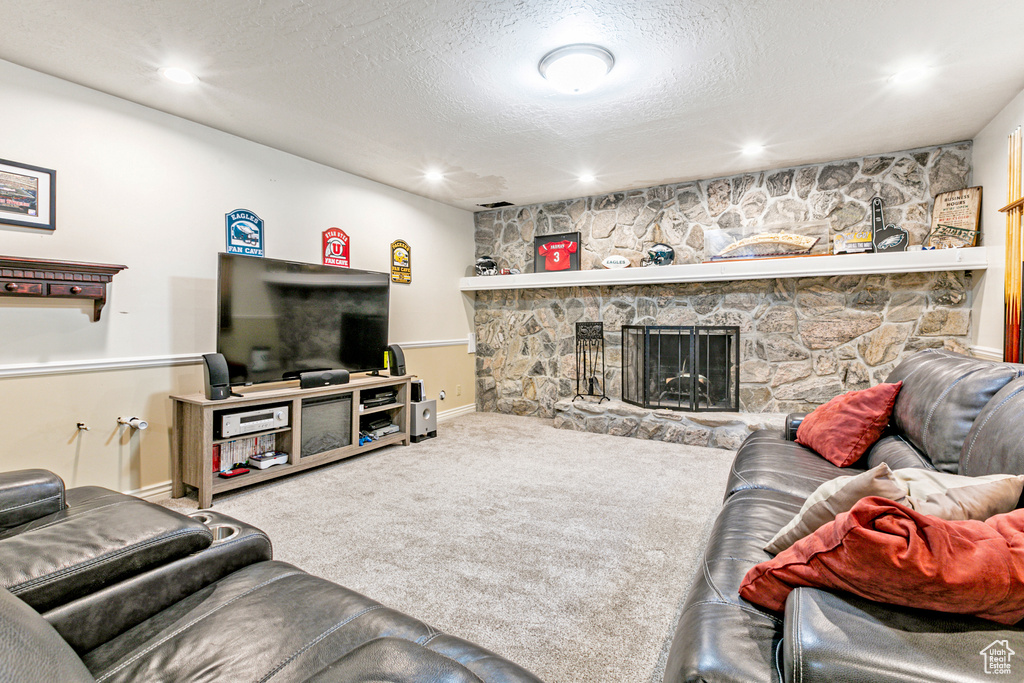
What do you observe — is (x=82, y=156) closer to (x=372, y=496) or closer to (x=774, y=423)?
(x=372, y=496)

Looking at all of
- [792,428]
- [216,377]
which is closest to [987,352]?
[792,428]

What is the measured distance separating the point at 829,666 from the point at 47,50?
356 cm

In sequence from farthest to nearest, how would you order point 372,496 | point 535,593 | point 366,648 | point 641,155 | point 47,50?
point 641,155 < point 372,496 < point 47,50 < point 535,593 < point 366,648

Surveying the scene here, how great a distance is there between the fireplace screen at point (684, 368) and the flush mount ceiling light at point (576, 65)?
2484 mm

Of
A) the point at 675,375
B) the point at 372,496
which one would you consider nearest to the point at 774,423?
the point at 675,375

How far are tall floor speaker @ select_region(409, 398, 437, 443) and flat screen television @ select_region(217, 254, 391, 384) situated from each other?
506mm

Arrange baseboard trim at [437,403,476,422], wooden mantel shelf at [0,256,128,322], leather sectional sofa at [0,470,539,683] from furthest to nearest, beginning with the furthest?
baseboard trim at [437,403,476,422], wooden mantel shelf at [0,256,128,322], leather sectional sofa at [0,470,539,683]

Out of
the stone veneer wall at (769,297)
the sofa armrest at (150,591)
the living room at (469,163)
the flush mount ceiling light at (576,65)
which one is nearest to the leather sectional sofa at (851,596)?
the living room at (469,163)

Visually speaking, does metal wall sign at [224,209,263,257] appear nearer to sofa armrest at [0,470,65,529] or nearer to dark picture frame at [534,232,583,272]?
sofa armrest at [0,470,65,529]

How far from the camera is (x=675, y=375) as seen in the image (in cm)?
430

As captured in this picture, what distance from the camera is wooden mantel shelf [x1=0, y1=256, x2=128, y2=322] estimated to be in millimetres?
2283

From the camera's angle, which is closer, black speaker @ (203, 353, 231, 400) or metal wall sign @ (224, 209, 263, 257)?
black speaker @ (203, 353, 231, 400)

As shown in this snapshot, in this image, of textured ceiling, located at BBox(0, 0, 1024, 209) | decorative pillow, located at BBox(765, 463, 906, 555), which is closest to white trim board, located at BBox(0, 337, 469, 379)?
textured ceiling, located at BBox(0, 0, 1024, 209)

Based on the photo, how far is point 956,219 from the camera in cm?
337
